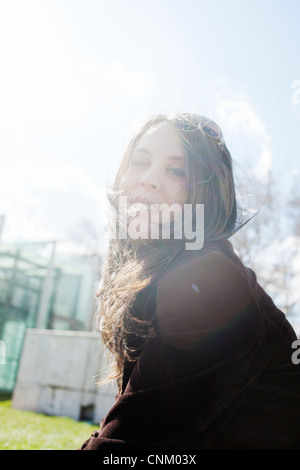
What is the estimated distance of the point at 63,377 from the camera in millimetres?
8477

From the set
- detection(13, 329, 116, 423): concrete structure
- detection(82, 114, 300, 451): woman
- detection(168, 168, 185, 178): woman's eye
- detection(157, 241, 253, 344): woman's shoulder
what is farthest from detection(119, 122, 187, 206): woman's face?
detection(13, 329, 116, 423): concrete structure

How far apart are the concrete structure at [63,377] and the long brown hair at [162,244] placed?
6982 millimetres

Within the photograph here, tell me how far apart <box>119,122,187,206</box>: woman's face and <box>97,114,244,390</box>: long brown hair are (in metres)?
0.03

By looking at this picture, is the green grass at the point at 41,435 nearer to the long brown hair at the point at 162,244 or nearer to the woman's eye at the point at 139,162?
the long brown hair at the point at 162,244

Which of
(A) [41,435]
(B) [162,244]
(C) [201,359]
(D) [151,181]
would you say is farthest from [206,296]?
(A) [41,435]

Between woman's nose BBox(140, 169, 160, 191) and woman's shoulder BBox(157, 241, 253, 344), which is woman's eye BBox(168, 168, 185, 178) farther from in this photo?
woman's shoulder BBox(157, 241, 253, 344)

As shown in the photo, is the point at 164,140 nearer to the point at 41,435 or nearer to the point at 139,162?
the point at 139,162

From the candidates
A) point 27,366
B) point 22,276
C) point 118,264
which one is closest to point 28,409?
point 27,366

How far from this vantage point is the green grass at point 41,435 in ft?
14.2

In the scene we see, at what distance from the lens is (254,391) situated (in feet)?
3.03

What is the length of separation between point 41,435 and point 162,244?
5091mm

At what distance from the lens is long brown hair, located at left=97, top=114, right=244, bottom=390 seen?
3.62ft

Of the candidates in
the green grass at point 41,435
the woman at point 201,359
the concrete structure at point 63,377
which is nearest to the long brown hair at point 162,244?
the woman at point 201,359
